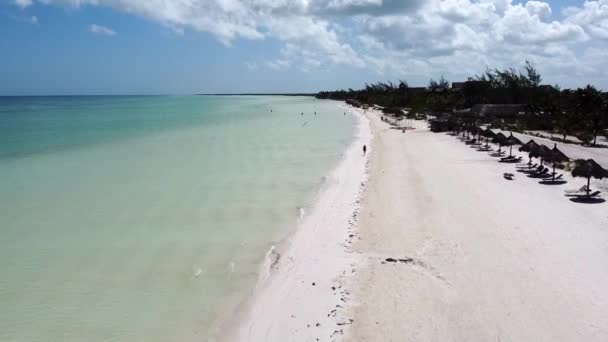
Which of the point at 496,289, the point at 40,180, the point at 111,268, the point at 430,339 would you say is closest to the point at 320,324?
the point at 430,339

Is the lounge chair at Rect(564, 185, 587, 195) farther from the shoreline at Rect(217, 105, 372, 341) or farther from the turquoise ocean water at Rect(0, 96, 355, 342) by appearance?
the turquoise ocean water at Rect(0, 96, 355, 342)

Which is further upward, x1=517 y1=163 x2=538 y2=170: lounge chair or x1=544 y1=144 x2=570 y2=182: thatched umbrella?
x1=544 y1=144 x2=570 y2=182: thatched umbrella

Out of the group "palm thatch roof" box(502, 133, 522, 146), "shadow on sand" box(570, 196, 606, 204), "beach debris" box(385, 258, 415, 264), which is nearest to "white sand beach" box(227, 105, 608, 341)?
"beach debris" box(385, 258, 415, 264)

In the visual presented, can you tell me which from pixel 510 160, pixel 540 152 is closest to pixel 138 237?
pixel 540 152

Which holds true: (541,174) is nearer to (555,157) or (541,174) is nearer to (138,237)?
(555,157)

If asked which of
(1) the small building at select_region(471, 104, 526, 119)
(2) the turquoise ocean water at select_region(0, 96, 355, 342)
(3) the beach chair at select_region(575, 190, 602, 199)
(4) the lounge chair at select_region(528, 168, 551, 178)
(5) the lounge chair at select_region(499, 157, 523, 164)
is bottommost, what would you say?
(2) the turquoise ocean water at select_region(0, 96, 355, 342)

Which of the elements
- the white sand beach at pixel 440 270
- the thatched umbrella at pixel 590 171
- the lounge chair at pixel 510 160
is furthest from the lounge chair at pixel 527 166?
the thatched umbrella at pixel 590 171
